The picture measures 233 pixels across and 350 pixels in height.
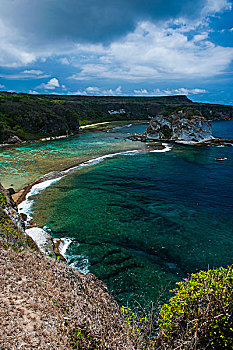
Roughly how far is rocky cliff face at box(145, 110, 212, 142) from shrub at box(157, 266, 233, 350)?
78.6 m

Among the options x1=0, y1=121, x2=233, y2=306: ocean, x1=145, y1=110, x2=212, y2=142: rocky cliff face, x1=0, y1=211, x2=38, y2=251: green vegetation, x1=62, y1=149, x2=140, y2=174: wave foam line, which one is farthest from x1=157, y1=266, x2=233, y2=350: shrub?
x1=145, y1=110, x2=212, y2=142: rocky cliff face

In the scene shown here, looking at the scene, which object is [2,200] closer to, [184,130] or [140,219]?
[140,219]

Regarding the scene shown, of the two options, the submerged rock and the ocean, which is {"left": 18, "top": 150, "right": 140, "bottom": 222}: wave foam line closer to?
the ocean

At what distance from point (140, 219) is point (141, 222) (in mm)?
752

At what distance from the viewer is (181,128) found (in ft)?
273

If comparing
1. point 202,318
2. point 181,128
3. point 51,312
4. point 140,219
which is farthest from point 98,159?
point 202,318

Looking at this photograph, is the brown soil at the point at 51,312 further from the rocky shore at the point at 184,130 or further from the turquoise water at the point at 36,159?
the rocky shore at the point at 184,130

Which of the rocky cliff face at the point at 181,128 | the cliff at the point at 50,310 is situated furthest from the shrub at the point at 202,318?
the rocky cliff face at the point at 181,128

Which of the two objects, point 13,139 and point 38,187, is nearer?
point 38,187

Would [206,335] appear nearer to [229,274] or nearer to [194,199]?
[229,274]

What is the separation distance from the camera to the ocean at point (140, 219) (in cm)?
1822

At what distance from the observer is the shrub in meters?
7.95

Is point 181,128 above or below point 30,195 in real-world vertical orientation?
above

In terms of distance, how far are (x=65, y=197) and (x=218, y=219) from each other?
22080mm
